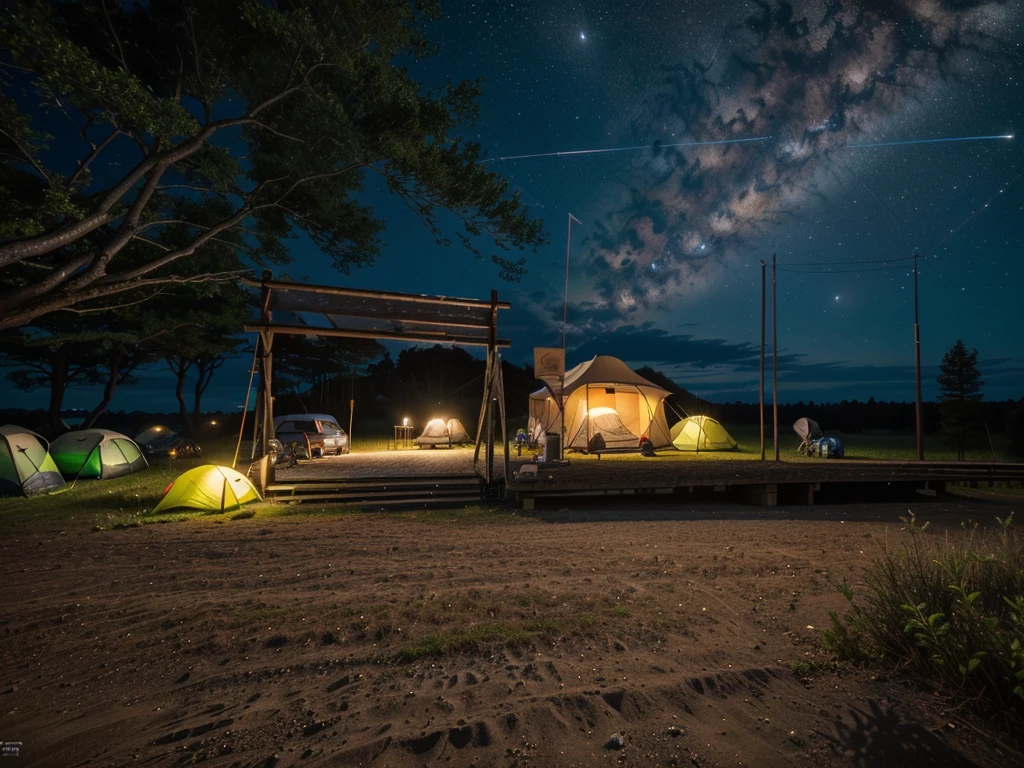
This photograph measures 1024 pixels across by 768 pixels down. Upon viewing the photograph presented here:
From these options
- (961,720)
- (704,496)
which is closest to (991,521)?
(704,496)

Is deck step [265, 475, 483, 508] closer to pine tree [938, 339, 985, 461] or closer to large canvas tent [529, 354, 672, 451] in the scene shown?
large canvas tent [529, 354, 672, 451]

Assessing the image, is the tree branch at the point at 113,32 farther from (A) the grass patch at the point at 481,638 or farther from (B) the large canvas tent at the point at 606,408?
(B) the large canvas tent at the point at 606,408

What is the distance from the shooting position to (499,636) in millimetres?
3631

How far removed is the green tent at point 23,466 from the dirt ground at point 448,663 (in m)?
6.55

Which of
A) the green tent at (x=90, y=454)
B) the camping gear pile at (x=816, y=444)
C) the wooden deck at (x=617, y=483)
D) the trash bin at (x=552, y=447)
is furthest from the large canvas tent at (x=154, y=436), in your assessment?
the camping gear pile at (x=816, y=444)

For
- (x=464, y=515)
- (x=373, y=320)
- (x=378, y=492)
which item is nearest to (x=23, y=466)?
(x=378, y=492)

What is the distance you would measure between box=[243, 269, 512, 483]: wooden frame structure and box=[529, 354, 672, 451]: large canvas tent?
8455mm

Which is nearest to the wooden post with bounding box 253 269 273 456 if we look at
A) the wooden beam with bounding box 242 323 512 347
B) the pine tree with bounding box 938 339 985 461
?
the wooden beam with bounding box 242 323 512 347

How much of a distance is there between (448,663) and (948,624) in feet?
10.0

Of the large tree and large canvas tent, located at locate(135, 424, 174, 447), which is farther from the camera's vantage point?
large canvas tent, located at locate(135, 424, 174, 447)

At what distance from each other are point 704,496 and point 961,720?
31.3 ft

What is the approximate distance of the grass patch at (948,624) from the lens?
8.71 feet

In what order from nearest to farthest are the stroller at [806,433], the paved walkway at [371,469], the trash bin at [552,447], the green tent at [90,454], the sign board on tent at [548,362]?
the paved walkway at [371,469]
the sign board on tent at [548,362]
the green tent at [90,454]
the trash bin at [552,447]
the stroller at [806,433]

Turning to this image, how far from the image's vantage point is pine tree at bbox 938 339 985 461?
2581cm
